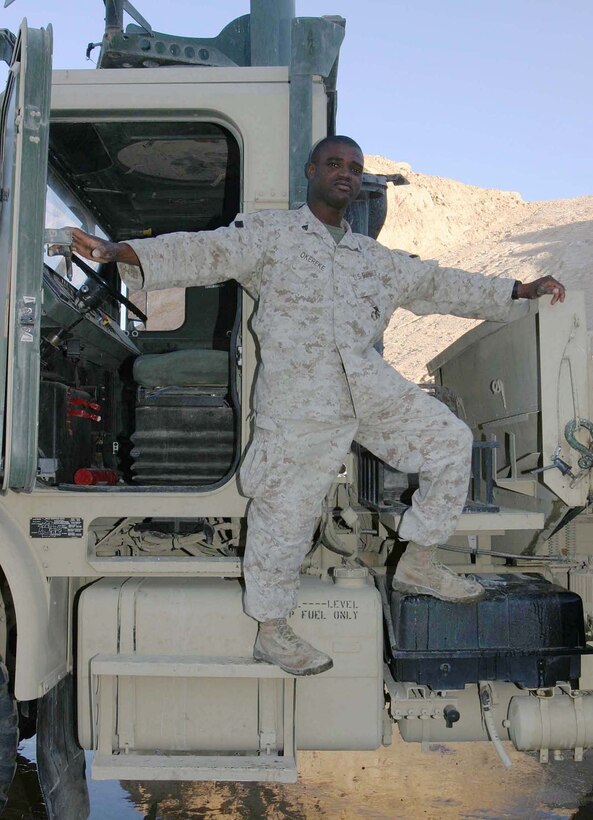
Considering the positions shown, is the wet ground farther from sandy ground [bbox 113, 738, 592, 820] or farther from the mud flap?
the mud flap

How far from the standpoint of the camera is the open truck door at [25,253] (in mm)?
2270

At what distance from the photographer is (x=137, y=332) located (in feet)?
13.4

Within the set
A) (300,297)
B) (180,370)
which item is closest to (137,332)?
(180,370)

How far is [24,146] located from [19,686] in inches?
64.8

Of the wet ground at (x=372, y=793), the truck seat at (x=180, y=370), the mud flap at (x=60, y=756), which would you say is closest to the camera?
the mud flap at (x=60, y=756)

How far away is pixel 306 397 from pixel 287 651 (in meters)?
0.80

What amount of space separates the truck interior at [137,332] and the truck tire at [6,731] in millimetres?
702

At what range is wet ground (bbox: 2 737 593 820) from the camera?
3.44 m

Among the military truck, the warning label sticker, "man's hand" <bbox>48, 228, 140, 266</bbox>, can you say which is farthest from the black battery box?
"man's hand" <bbox>48, 228, 140, 266</bbox>

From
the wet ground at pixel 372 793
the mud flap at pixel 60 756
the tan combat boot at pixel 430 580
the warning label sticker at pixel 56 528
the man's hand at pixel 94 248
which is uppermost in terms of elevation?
the man's hand at pixel 94 248

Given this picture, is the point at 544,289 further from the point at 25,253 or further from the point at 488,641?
the point at 25,253

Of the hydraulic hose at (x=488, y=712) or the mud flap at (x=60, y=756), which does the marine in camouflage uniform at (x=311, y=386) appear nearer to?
the hydraulic hose at (x=488, y=712)

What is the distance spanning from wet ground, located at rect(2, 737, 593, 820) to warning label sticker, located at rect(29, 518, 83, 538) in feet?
4.98

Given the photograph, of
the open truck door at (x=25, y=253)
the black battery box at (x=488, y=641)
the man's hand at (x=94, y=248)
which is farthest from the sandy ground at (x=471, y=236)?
the open truck door at (x=25, y=253)
